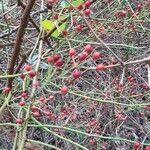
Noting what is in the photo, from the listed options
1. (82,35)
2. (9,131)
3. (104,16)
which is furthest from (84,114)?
(9,131)

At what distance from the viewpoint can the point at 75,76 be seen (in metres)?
1.44

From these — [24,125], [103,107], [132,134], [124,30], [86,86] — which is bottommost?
[132,134]

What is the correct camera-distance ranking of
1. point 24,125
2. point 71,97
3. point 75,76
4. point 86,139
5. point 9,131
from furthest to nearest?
point 71,97 → point 86,139 → point 9,131 → point 24,125 → point 75,76

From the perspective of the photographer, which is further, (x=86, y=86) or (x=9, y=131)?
(x=86, y=86)

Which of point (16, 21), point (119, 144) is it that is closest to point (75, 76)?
point (16, 21)

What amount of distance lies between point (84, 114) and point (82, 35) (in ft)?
2.28

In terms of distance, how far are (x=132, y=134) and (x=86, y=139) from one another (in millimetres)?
739

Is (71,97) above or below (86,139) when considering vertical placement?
above

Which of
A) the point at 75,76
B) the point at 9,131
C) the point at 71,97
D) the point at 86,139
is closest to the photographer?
the point at 75,76

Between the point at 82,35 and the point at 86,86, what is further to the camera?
the point at 86,86

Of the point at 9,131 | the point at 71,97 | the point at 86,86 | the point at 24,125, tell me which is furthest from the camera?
the point at 86,86

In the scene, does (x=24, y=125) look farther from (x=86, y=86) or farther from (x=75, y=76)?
(x=86, y=86)

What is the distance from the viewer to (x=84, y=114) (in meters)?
3.48

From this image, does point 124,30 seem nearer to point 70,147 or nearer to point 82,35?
point 82,35
